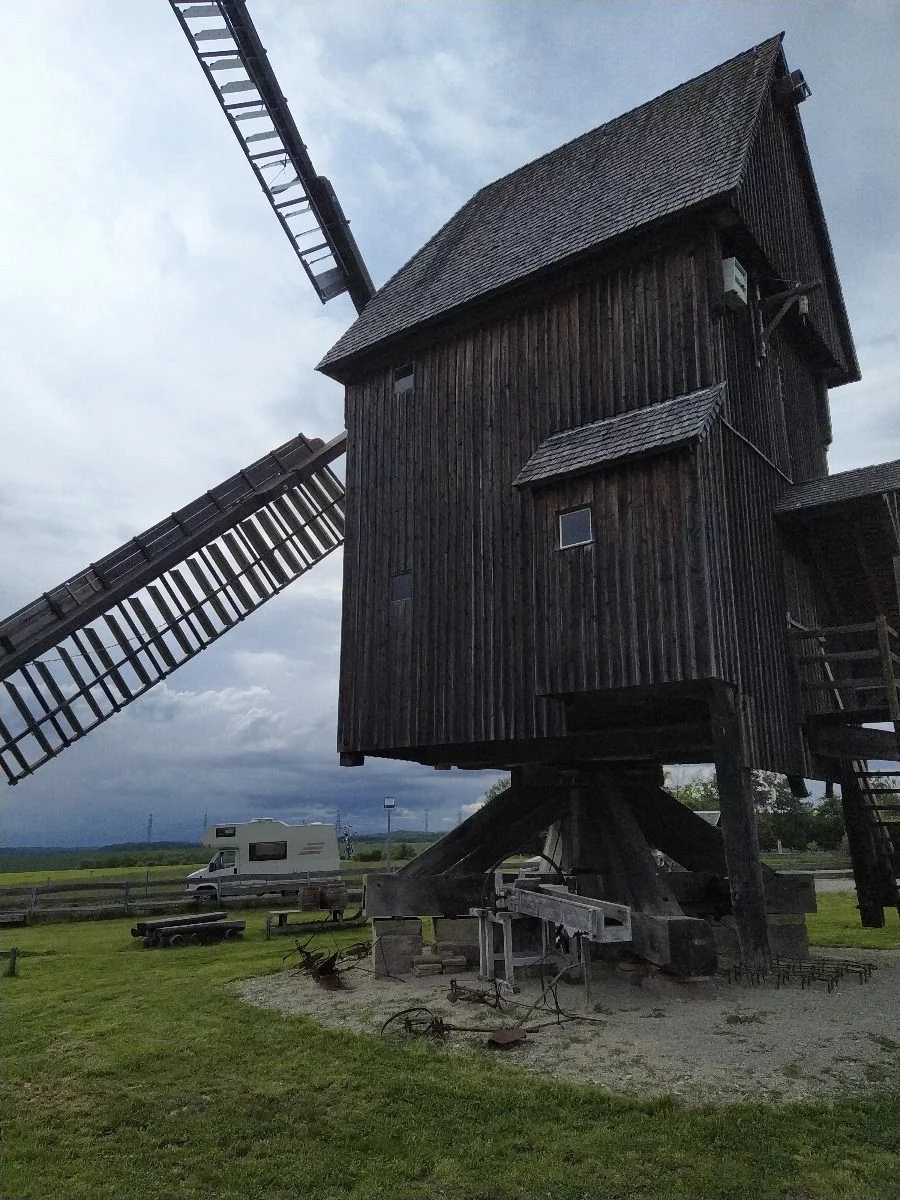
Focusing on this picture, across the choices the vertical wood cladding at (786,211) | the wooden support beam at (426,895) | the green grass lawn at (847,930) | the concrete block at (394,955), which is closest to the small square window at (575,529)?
the vertical wood cladding at (786,211)

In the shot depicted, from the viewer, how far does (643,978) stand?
11086 millimetres

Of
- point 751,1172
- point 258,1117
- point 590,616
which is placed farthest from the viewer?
point 590,616

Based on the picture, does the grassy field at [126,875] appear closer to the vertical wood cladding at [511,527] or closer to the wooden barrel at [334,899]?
the wooden barrel at [334,899]

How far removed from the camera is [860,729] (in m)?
13.4

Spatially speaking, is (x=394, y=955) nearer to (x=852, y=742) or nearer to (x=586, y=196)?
(x=852, y=742)

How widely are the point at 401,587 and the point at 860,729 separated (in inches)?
303

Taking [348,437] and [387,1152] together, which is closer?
[387,1152]

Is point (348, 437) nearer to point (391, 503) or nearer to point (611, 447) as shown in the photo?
point (391, 503)

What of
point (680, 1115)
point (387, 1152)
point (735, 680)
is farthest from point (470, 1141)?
point (735, 680)

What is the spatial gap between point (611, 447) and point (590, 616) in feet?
7.57

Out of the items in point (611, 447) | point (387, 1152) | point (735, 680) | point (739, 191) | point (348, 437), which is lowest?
point (387, 1152)

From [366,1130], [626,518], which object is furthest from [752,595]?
[366,1130]

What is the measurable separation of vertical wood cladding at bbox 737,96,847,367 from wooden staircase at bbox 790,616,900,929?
6005mm

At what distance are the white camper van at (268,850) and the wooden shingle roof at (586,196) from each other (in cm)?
2118
